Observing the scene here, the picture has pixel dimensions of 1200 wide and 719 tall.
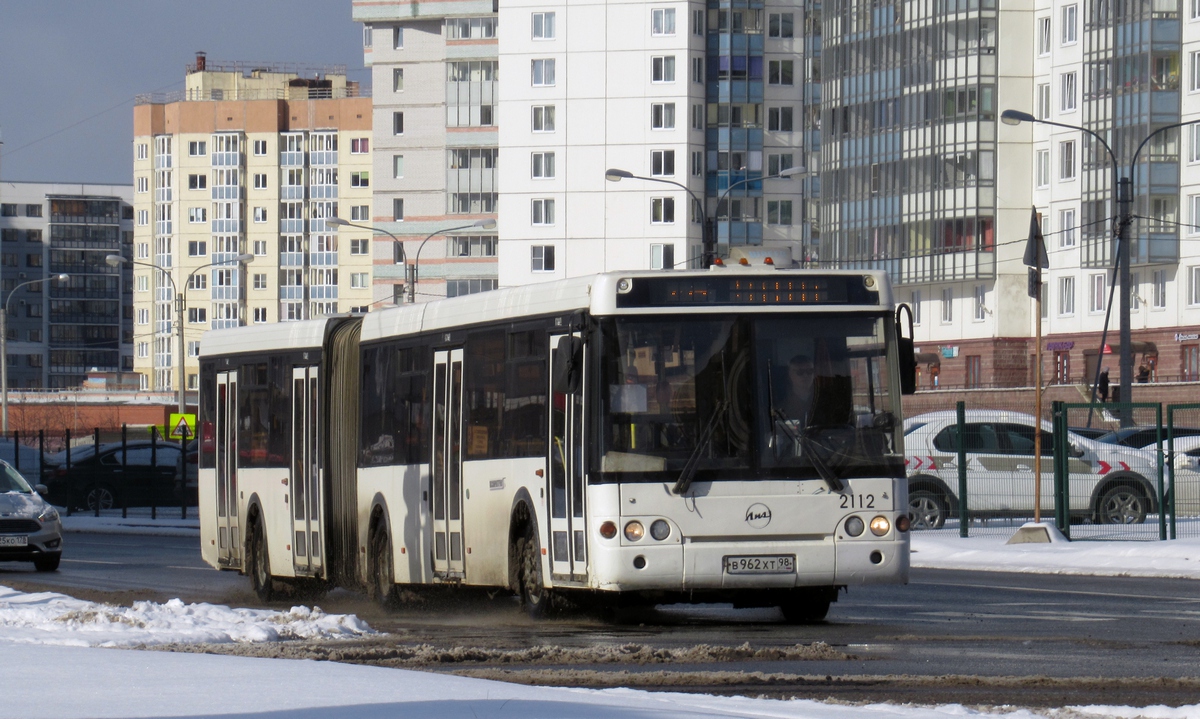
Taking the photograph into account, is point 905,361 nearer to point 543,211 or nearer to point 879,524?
point 879,524

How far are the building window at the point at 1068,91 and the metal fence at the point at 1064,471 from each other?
68111mm

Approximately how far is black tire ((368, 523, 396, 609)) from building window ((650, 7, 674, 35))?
96464mm

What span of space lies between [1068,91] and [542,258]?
3319 cm

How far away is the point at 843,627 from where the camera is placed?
1531 centimetres

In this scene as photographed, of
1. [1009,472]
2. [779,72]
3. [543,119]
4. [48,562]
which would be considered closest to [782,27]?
[779,72]

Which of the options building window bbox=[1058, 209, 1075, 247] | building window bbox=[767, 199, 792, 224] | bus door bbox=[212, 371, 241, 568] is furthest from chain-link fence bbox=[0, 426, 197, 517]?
building window bbox=[767, 199, 792, 224]

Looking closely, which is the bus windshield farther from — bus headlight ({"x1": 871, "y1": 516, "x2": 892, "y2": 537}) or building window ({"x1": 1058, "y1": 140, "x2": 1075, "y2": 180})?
building window ({"x1": 1058, "y1": 140, "x2": 1075, "y2": 180})

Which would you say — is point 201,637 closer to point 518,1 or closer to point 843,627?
point 843,627

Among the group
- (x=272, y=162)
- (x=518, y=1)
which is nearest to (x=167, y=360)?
(x=272, y=162)

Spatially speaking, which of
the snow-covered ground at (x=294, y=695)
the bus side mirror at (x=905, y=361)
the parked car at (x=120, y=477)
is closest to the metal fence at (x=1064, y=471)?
the bus side mirror at (x=905, y=361)

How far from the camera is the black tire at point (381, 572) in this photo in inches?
763

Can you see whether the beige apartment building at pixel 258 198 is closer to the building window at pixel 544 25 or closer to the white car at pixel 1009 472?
the building window at pixel 544 25

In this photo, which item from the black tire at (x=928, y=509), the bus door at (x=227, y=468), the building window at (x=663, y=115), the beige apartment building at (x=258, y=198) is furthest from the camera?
the beige apartment building at (x=258, y=198)

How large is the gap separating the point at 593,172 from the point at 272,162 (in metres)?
62.6
